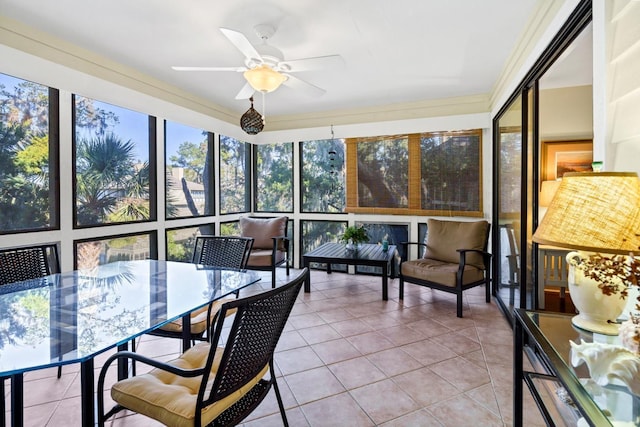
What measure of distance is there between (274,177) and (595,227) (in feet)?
16.6

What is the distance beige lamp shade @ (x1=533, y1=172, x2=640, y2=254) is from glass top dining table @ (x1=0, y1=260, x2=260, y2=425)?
162cm

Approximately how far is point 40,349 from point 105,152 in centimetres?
280

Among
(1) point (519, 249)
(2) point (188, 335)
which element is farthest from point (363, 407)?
(1) point (519, 249)

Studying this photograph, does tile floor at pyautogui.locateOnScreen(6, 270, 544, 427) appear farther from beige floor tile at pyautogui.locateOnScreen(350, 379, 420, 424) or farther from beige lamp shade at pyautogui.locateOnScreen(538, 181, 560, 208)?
beige lamp shade at pyautogui.locateOnScreen(538, 181, 560, 208)

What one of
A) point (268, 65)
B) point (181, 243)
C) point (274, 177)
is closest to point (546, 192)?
point (268, 65)

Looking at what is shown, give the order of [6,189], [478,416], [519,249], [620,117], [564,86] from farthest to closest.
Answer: [564,86] < [519,249] < [6,189] < [478,416] < [620,117]

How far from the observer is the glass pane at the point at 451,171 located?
4484 millimetres

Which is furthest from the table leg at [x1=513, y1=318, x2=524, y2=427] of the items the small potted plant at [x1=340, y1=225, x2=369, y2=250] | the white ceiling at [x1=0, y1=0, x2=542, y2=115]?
the small potted plant at [x1=340, y1=225, x2=369, y2=250]

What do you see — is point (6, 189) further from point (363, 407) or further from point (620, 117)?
point (620, 117)

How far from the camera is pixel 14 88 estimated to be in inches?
106

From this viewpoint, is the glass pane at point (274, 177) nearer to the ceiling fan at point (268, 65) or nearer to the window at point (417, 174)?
the window at point (417, 174)

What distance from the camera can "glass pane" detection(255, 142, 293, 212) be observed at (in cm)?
566

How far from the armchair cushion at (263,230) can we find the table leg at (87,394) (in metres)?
3.48

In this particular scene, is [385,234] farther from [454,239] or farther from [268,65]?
[268,65]
